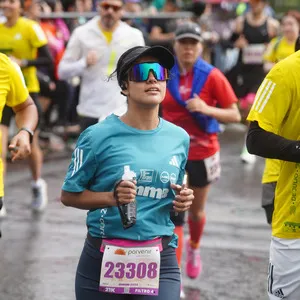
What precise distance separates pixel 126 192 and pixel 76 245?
4406 millimetres

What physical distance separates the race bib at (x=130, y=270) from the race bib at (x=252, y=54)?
10.3 meters

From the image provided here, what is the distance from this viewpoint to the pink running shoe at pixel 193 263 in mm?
7922

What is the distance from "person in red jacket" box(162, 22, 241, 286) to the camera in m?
7.62

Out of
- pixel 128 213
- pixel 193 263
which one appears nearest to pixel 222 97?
pixel 193 263

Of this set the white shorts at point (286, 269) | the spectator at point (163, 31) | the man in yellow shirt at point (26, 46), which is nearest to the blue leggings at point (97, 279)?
the white shorts at point (286, 269)

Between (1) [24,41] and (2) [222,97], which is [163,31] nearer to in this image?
(1) [24,41]

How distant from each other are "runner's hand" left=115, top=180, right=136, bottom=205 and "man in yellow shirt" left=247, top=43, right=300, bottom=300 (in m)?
0.66

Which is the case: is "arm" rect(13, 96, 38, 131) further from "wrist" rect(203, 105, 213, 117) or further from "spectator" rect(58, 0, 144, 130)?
"spectator" rect(58, 0, 144, 130)

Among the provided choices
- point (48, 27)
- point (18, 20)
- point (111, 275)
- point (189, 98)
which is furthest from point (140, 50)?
point (48, 27)

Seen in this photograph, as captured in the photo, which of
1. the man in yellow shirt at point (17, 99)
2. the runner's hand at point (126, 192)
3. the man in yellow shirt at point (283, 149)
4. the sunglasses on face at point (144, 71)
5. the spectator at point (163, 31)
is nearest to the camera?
the runner's hand at point (126, 192)

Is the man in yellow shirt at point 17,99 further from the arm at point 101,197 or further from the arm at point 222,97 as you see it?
the arm at point 222,97

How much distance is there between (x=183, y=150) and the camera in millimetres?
4977

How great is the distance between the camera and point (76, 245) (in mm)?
8805

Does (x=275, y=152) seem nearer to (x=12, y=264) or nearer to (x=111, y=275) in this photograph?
(x=111, y=275)
